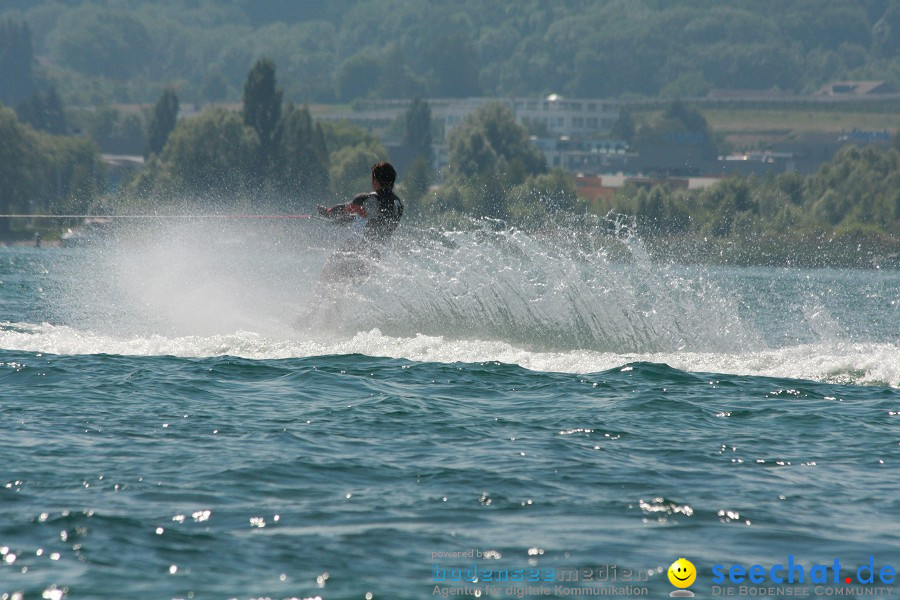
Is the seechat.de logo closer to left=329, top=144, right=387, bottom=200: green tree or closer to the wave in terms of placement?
the wave

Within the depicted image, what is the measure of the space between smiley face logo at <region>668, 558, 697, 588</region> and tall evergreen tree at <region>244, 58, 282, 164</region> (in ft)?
283

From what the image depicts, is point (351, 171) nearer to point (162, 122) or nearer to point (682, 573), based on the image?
point (162, 122)

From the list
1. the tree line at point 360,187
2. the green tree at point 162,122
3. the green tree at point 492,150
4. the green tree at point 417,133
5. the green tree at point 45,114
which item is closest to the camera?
the tree line at point 360,187

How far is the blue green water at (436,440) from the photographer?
8.11 m

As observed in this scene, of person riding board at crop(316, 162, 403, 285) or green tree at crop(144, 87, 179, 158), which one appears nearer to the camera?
person riding board at crop(316, 162, 403, 285)

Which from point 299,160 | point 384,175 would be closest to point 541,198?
point 299,160

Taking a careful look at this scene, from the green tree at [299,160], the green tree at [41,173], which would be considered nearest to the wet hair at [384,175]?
the green tree at [41,173]

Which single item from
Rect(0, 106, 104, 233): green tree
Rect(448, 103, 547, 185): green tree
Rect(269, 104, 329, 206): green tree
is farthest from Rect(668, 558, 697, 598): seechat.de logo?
Rect(448, 103, 547, 185): green tree

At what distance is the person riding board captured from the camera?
16.4 metres

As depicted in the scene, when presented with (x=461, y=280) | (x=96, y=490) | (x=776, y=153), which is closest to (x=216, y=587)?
(x=96, y=490)

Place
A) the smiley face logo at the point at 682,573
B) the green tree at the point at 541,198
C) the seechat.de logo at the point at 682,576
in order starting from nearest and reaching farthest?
the seechat.de logo at the point at 682,576 → the smiley face logo at the point at 682,573 → the green tree at the point at 541,198

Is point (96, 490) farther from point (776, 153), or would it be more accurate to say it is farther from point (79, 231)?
point (776, 153)

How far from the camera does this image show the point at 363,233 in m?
16.5

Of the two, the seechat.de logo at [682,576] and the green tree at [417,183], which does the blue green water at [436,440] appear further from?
the green tree at [417,183]
